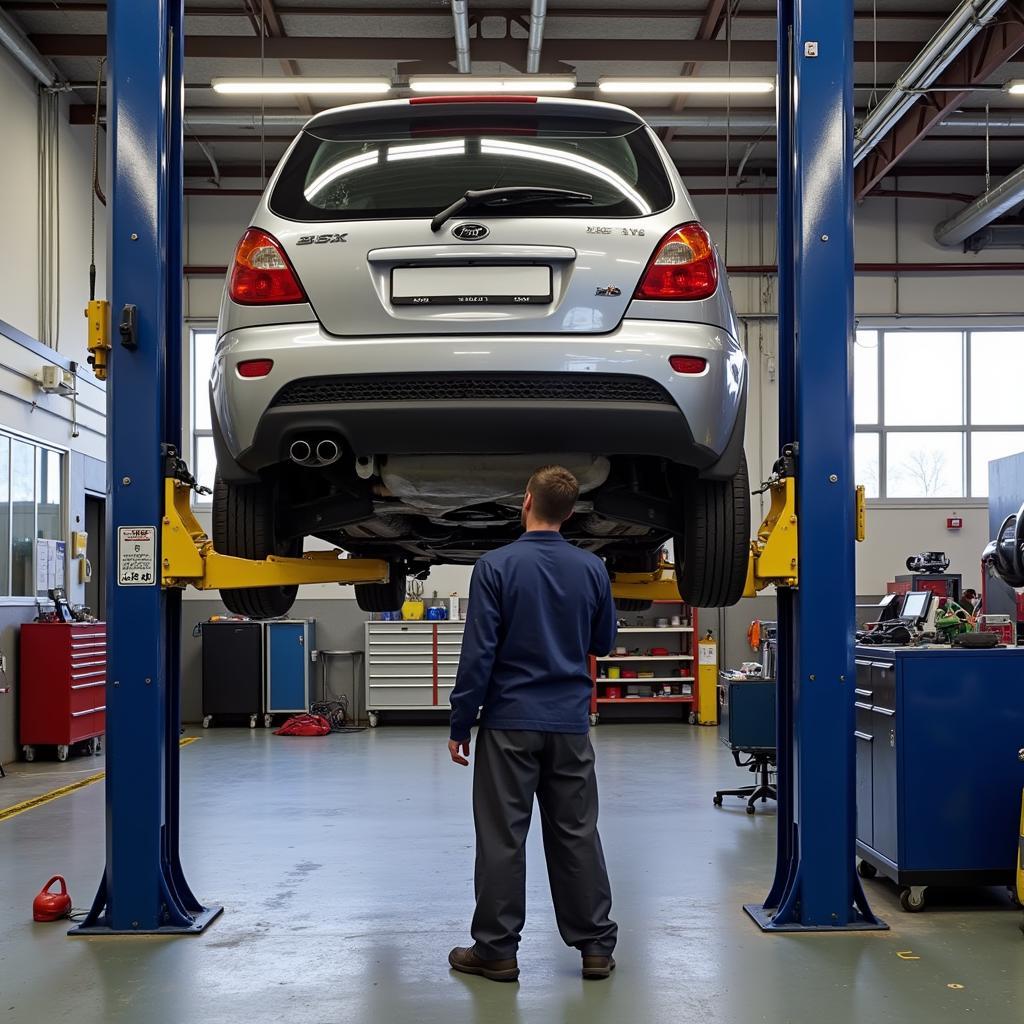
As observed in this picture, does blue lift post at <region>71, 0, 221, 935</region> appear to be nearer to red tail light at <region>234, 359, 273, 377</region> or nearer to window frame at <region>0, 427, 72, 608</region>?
red tail light at <region>234, 359, 273, 377</region>

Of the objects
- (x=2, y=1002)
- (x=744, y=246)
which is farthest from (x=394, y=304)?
(x=744, y=246)

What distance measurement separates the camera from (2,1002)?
316cm

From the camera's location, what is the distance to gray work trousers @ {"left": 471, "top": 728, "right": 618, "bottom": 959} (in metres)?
3.16

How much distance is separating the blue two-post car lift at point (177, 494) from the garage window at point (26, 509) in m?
5.52

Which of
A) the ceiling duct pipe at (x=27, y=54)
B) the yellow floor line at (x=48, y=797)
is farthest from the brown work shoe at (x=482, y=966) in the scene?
the ceiling duct pipe at (x=27, y=54)

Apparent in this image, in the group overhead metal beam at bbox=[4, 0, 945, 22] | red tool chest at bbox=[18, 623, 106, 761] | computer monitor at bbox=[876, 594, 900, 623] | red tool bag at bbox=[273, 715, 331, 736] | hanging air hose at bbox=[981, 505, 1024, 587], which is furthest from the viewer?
red tool bag at bbox=[273, 715, 331, 736]

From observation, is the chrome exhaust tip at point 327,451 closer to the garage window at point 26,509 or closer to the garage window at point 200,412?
the garage window at point 26,509

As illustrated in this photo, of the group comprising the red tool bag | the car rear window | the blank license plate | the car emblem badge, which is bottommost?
the red tool bag

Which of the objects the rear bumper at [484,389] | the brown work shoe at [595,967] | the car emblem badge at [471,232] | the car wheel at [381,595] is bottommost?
the brown work shoe at [595,967]

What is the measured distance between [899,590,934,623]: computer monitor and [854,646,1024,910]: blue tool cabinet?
1.22 metres

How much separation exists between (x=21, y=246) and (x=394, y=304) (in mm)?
7830

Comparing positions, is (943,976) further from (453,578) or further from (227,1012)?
(453,578)

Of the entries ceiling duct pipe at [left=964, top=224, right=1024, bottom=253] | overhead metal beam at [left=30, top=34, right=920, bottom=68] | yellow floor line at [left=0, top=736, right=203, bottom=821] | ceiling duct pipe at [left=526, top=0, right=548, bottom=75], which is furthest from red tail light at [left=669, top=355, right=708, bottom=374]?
ceiling duct pipe at [left=964, top=224, right=1024, bottom=253]

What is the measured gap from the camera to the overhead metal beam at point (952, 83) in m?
8.28
